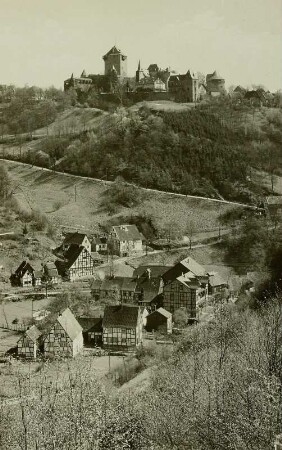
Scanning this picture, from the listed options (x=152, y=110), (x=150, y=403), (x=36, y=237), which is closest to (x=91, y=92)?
(x=152, y=110)

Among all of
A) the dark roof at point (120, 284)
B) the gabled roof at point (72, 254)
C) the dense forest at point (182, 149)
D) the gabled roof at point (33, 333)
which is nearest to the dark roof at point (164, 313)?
the dark roof at point (120, 284)

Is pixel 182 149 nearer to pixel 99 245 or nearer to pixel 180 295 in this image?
pixel 99 245

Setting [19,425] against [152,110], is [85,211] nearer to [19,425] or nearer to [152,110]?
[152,110]

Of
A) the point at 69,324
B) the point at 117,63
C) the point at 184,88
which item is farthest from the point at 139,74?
the point at 69,324

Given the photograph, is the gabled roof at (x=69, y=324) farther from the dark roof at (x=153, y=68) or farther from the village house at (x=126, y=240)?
the dark roof at (x=153, y=68)

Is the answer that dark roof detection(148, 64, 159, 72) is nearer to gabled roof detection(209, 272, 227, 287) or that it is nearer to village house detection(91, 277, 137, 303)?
gabled roof detection(209, 272, 227, 287)

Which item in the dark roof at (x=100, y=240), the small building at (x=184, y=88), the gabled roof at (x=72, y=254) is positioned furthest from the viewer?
the small building at (x=184, y=88)

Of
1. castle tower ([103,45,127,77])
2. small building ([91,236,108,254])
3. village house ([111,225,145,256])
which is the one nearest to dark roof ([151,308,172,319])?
village house ([111,225,145,256])
